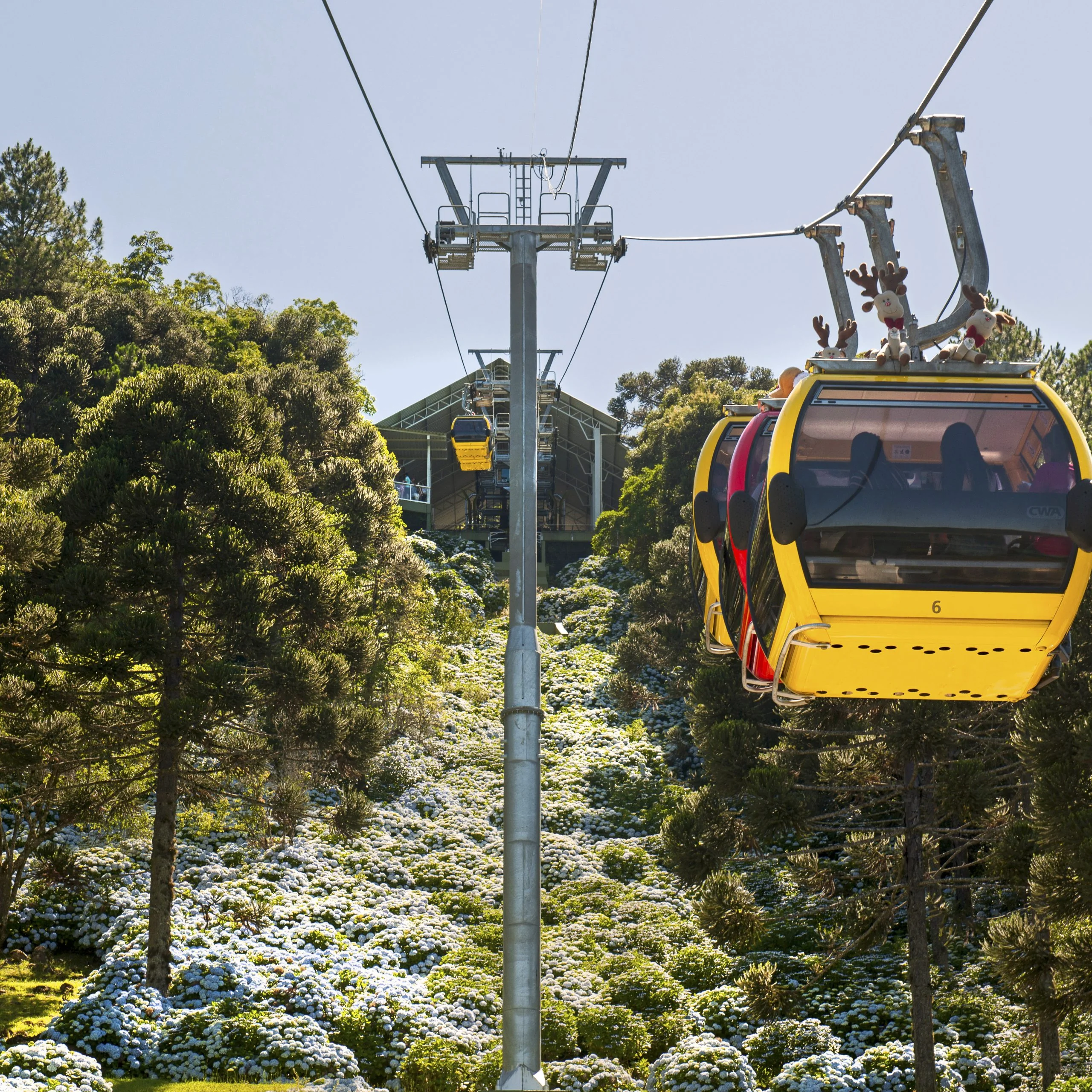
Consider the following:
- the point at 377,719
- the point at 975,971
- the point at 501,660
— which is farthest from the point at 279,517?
the point at 501,660

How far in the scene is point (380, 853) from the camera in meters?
24.5

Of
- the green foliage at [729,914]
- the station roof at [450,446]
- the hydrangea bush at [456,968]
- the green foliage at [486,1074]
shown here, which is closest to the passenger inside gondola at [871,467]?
the green foliage at [729,914]

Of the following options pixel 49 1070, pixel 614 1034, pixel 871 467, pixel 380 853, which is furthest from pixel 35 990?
pixel 871 467

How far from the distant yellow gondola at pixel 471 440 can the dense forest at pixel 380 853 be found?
1867cm

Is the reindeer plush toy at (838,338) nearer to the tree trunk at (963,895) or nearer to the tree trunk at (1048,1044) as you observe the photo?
the tree trunk at (1048,1044)

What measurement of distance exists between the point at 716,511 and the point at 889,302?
2.29 meters

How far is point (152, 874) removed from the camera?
18.3m

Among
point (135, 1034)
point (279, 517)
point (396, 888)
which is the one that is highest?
point (279, 517)

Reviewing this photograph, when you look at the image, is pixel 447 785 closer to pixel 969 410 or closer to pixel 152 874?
pixel 152 874

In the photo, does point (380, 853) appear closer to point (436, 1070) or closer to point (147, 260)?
point (436, 1070)

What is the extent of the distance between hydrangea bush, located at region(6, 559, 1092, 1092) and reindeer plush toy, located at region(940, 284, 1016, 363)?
413 inches

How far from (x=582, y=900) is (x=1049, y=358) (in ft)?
48.8

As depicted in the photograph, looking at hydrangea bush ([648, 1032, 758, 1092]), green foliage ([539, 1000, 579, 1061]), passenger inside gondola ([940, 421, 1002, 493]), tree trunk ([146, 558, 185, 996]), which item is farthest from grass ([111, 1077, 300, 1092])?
passenger inside gondola ([940, 421, 1002, 493])

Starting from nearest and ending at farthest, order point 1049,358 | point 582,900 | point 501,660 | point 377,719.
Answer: point 377,719
point 582,900
point 1049,358
point 501,660
